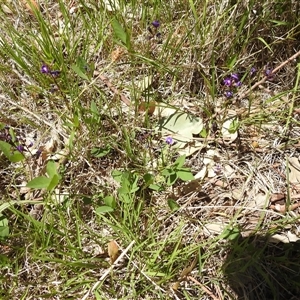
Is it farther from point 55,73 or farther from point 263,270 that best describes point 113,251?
point 55,73

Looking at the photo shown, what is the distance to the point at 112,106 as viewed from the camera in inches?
75.9

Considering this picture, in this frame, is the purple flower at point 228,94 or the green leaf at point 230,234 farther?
the purple flower at point 228,94

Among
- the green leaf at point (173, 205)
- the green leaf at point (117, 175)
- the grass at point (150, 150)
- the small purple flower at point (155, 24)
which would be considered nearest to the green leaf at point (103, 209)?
the grass at point (150, 150)

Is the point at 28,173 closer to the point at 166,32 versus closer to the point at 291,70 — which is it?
the point at 166,32

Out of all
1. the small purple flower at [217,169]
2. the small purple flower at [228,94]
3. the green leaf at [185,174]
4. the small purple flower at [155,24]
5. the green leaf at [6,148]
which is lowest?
the small purple flower at [217,169]

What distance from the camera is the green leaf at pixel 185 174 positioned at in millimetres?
1722

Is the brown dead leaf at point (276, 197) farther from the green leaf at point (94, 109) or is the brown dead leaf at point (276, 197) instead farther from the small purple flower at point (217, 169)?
the green leaf at point (94, 109)

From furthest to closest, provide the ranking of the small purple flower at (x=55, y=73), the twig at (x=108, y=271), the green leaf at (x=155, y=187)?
1. the small purple flower at (x=55, y=73)
2. the green leaf at (x=155, y=187)
3. the twig at (x=108, y=271)

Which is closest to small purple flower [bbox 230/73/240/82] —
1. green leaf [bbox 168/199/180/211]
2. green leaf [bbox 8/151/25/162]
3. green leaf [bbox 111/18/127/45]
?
green leaf [bbox 111/18/127/45]

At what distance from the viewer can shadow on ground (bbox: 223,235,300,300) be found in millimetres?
1657

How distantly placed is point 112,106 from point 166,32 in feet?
1.55

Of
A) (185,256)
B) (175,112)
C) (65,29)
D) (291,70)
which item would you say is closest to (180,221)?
(185,256)

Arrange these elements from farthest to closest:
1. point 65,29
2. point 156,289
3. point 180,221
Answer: point 65,29 → point 180,221 → point 156,289

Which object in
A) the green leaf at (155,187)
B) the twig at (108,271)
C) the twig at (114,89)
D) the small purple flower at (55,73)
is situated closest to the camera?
the twig at (108,271)
